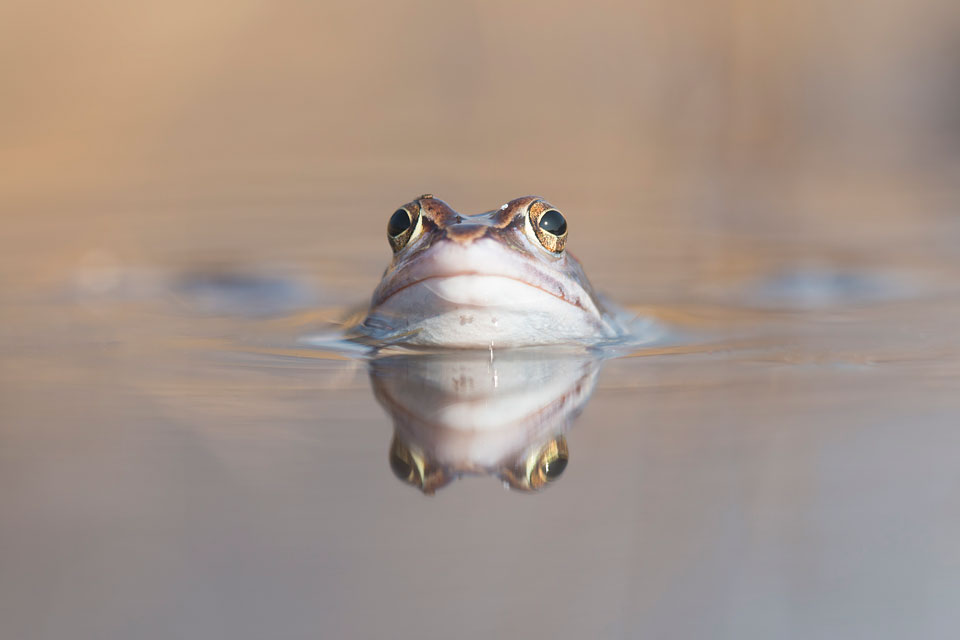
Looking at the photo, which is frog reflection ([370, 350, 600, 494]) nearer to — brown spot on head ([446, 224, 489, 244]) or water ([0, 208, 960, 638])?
water ([0, 208, 960, 638])

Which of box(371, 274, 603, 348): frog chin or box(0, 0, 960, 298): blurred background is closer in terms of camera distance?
box(371, 274, 603, 348): frog chin

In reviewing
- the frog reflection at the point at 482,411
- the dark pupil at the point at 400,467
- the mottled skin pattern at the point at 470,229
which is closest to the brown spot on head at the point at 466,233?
the mottled skin pattern at the point at 470,229

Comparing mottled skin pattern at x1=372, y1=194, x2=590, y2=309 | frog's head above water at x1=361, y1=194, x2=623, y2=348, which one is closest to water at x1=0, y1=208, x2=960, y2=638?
frog's head above water at x1=361, y1=194, x2=623, y2=348

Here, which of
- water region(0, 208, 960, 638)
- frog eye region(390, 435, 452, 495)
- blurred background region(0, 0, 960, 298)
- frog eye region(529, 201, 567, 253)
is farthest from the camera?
blurred background region(0, 0, 960, 298)

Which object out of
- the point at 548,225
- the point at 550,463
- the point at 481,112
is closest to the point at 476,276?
the point at 548,225

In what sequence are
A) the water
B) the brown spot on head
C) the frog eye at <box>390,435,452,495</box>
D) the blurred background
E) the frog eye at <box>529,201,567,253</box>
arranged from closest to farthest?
the water < the frog eye at <box>390,435,452,495</box> < the brown spot on head < the frog eye at <box>529,201,567,253</box> < the blurred background

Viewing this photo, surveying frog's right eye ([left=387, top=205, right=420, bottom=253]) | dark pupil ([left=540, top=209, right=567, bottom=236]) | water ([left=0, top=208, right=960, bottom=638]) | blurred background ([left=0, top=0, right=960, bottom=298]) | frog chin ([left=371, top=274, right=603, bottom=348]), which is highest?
blurred background ([left=0, top=0, right=960, bottom=298])

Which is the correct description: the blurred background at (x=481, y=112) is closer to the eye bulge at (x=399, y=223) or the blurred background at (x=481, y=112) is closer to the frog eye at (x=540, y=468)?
the eye bulge at (x=399, y=223)
